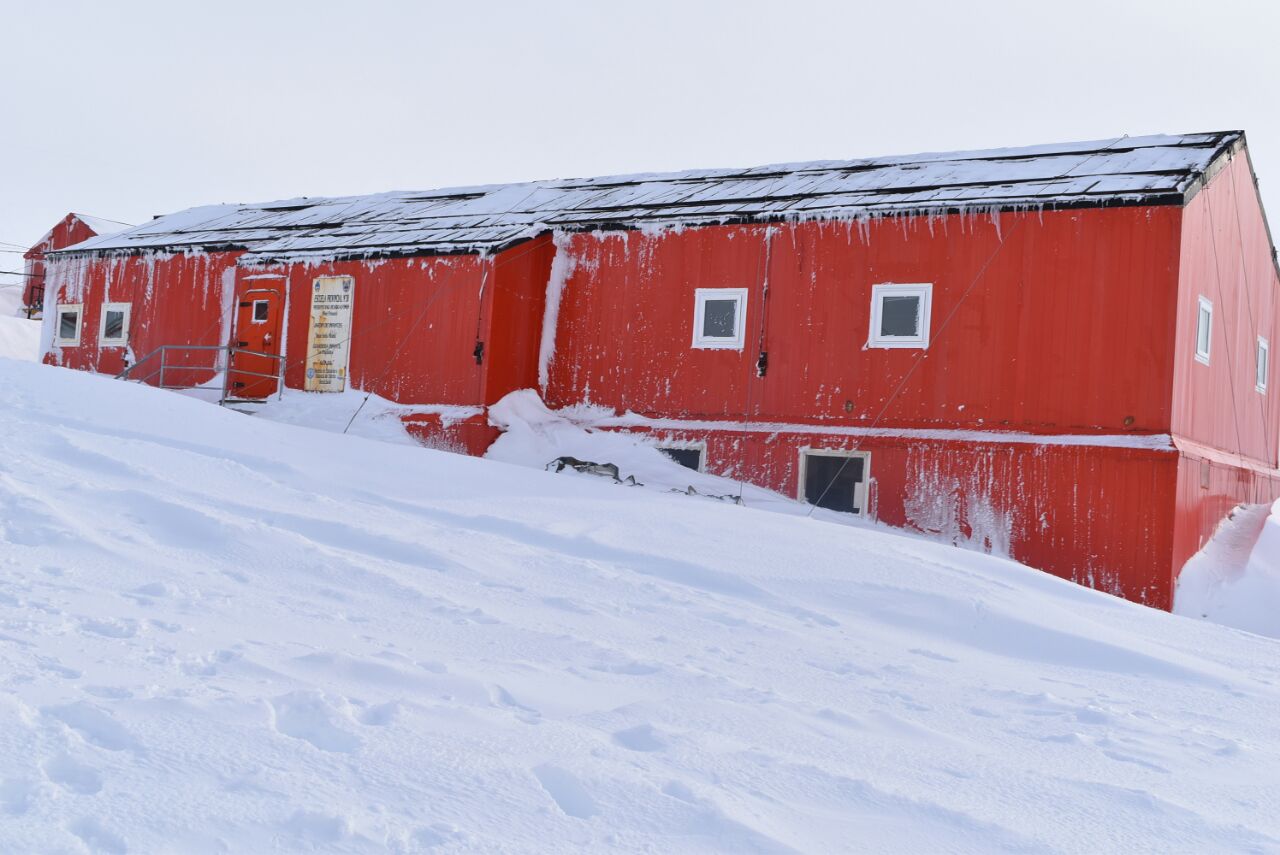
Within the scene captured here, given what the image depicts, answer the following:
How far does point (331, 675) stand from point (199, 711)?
738 mm

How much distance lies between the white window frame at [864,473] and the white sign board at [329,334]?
7.39m

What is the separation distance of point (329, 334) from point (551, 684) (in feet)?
44.9

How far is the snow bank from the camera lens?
12844mm

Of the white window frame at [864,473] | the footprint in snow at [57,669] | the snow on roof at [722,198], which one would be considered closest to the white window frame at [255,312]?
the snow on roof at [722,198]

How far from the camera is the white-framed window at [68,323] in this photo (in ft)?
72.5

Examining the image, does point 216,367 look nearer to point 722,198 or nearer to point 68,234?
point 722,198

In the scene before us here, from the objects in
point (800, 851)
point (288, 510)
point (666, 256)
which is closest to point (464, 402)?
point (666, 256)

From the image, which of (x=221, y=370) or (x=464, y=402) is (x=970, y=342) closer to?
(x=464, y=402)

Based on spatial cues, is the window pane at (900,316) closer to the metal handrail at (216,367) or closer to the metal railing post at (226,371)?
the metal handrail at (216,367)

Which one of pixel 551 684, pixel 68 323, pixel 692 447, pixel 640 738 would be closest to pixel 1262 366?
pixel 692 447

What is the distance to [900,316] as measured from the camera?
14336mm

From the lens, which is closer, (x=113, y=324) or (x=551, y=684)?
(x=551, y=684)

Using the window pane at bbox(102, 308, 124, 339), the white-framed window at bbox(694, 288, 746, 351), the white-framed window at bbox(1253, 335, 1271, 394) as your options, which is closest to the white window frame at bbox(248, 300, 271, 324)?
the window pane at bbox(102, 308, 124, 339)

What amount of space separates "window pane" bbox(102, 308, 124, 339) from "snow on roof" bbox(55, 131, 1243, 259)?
4.06 feet
